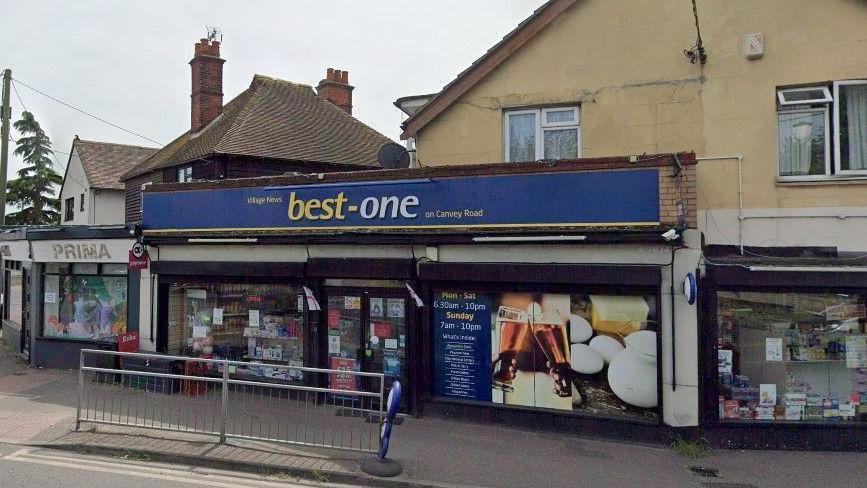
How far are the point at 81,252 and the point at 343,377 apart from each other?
23.7 ft

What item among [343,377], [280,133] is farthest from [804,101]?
[280,133]

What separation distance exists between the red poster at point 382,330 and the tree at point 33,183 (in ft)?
111

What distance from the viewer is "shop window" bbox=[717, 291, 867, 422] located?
8172mm

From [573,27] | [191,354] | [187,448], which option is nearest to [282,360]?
[191,354]

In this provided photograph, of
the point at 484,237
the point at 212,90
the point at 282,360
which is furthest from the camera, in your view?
the point at 212,90

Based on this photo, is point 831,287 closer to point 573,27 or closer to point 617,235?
point 617,235

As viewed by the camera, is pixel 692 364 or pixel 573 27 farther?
pixel 573 27

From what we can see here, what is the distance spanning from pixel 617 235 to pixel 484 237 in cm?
197

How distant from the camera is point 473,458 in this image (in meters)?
7.55

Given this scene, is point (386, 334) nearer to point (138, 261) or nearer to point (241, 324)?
point (241, 324)

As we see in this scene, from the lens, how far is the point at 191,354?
11805 mm

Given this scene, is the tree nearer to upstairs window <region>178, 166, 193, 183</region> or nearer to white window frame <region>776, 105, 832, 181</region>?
upstairs window <region>178, 166, 193, 183</region>

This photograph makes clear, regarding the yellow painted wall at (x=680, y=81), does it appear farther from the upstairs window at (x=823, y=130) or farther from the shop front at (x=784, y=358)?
the shop front at (x=784, y=358)

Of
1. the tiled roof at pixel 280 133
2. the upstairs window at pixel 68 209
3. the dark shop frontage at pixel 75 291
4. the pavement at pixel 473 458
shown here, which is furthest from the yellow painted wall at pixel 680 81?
the upstairs window at pixel 68 209
